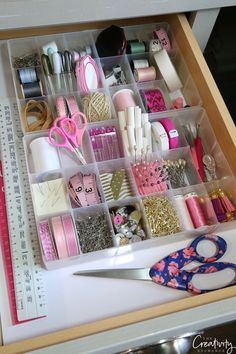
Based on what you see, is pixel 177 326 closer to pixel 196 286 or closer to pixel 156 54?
pixel 196 286

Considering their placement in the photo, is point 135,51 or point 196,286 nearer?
point 196,286

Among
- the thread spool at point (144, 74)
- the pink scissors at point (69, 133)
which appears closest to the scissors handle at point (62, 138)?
the pink scissors at point (69, 133)

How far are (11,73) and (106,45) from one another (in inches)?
9.0

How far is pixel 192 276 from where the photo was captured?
2.36ft

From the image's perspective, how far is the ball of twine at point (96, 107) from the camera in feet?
2.85

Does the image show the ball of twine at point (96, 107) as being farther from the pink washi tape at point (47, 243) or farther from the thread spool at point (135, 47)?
the pink washi tape at point (47, 243)

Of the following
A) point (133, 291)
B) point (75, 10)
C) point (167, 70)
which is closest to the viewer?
point (133, 291)

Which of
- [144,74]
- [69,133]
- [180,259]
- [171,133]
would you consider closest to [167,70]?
[144,74]

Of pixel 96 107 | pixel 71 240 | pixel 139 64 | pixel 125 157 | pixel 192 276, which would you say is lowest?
pixel 192 276

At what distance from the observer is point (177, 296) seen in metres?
0.70

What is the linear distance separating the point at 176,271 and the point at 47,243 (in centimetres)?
24

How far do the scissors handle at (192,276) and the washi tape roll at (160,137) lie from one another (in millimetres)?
256

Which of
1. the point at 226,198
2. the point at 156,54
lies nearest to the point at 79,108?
the point at 156,54

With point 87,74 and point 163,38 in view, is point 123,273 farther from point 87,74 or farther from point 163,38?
point 163,38
